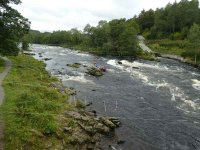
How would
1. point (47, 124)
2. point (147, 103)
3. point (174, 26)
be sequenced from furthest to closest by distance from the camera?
point (174, 26) < point (147, 103) < point (47, 124)

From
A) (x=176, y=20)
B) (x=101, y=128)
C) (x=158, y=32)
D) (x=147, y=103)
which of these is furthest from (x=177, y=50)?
(x=101, y=128)

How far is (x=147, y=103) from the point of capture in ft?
121

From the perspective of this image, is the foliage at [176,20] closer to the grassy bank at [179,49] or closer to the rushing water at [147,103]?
the grassy bank at [179,49]

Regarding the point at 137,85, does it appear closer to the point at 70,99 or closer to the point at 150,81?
the point at 150,81

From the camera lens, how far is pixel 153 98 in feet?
129

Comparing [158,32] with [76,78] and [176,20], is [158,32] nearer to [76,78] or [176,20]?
[176,20]

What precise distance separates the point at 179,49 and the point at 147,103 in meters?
66.6

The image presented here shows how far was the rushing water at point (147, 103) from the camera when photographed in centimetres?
2598

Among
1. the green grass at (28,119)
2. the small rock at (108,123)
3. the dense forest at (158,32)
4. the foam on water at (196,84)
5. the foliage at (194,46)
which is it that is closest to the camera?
the green grass at (28,119)

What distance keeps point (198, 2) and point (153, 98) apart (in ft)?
340

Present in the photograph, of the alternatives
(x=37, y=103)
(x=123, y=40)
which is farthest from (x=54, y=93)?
(x=123, y=40)

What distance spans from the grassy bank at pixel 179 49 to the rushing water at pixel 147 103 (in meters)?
19.9

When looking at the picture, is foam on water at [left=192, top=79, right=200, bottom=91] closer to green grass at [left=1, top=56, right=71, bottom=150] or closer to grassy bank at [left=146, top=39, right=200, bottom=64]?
grassy bank at [left=146, top=39, right=200, bottom=64]

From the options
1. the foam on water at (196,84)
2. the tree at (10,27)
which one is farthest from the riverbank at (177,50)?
the tree at (10,27)
